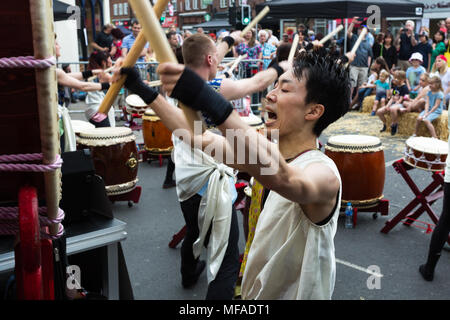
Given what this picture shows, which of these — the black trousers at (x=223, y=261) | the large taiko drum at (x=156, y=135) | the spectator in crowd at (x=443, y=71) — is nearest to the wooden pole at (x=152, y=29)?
the black trousers at (x=223, y=261)

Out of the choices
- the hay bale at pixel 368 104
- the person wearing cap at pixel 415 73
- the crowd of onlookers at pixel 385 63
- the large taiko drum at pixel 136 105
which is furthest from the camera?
the hay bale at pixel 368 104

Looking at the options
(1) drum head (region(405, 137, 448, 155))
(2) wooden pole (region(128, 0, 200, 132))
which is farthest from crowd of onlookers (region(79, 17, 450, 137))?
(2) wooden pole (region(128, 0, 200, 132))

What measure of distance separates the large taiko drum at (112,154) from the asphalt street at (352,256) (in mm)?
374

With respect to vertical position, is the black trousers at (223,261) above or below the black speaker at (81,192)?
below

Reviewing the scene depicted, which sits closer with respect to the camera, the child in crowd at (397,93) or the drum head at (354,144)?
the drum head at (354,144)

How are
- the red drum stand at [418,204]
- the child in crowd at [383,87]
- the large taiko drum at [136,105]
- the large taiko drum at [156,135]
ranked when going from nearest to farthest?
the red drum stand at [418,204]
the large taiko drum at [156,135]
the large taiko drum at [136,105]
the child in crowd at [383,87]

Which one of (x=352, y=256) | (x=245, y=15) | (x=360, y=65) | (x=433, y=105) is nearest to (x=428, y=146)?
(x=352, y=256)

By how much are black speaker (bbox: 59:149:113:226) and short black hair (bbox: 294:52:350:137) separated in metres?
1.40

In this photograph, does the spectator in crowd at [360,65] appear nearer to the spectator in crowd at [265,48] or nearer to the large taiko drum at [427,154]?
the spectator in crowd at [265,48]

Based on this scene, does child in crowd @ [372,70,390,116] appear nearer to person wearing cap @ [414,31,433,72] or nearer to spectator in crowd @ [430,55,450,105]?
spectator in crowd @ [430,55,450,105]

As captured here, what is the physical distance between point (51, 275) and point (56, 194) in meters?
0.36

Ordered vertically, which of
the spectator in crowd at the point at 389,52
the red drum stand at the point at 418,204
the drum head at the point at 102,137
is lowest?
the red drum stand at the point at 418,204

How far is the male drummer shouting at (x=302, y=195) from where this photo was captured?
1.57 metres

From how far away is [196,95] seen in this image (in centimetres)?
105
